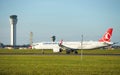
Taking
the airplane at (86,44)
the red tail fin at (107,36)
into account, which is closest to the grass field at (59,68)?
the airplane at (86,44)

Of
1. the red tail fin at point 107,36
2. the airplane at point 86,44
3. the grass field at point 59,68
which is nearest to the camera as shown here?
the grass field at point 59,68

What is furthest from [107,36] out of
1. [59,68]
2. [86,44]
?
[59,68]

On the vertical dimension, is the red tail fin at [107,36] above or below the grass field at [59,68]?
above

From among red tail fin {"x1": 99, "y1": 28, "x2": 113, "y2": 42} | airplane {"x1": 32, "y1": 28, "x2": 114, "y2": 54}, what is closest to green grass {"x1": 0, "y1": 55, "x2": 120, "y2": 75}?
airplane {"x1": 32, "y1": 28, "x2": 114, "y2": 54}

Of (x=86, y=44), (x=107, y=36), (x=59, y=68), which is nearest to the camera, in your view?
(x=59, y=68)

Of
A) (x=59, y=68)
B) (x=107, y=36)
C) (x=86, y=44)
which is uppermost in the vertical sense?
(x=107, y=36)

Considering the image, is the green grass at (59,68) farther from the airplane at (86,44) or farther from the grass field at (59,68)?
the airplane at (86,44)

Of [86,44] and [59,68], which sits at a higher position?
[86,44]

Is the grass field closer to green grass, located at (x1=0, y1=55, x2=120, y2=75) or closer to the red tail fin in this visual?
green grass, located at (x1=0, y1=55, x2=120, y2=75)

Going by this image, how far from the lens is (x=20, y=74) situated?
23.9m

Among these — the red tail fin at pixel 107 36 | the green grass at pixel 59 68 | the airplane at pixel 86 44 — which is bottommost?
the green grass at pixel 59 68

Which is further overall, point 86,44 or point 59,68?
point 86,44

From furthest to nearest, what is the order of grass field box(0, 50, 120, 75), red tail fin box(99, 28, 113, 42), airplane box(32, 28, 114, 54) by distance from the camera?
red tail fin box(99, 28, 113, 42)
airplane box(32, 28, 114, 54)
grass field box(0, 50, 120, 75)

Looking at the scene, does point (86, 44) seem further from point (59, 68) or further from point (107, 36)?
point (59, 68)
